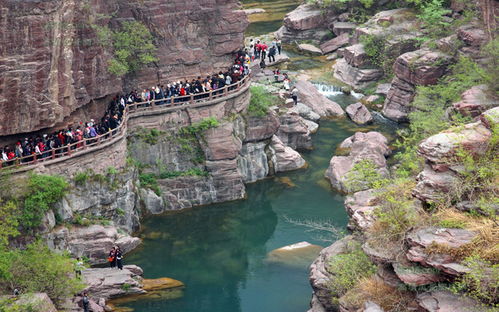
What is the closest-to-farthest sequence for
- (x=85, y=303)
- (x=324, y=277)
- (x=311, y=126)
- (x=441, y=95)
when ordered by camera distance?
(x=324, y=277) < (x=85, y=303) < (x=441, y=95) < (x=311, y=126)

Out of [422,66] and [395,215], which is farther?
[422,66]

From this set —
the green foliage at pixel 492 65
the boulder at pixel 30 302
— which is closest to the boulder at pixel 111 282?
the boulder at pixel 30 302

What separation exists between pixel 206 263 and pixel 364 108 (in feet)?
87.1

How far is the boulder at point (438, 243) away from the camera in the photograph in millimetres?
30969

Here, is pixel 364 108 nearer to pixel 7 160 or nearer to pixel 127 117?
pixel 127 117

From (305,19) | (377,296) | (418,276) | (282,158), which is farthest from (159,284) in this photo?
(305,19)

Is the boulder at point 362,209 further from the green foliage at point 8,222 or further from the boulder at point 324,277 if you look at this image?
the green foliage at point 8,222

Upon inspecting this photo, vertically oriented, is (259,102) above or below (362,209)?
above

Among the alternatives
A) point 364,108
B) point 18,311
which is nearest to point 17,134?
point 18,311

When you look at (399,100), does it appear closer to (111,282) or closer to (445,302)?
(111,282)

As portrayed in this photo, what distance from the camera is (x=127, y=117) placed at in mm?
51719

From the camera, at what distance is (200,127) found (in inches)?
2119

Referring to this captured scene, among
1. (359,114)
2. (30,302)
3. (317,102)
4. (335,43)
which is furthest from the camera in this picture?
(335,43)

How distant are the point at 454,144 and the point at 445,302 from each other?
7141 mm
